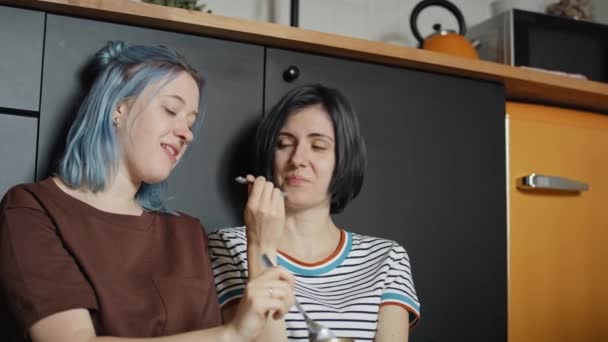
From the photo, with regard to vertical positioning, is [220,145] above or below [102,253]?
above

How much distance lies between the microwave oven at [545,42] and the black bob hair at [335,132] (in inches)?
31.5

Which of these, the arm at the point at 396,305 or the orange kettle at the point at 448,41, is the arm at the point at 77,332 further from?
the orange kettle at the point at 448,41

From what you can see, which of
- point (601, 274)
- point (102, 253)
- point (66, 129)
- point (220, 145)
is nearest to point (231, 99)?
point (220, 145)

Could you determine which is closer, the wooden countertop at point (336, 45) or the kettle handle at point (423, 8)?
the wooden countertop at point (336, 45)

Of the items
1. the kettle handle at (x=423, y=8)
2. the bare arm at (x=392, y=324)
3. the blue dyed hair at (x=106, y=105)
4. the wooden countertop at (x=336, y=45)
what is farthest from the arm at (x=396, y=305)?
the kettle handle at (x=423, y=8)

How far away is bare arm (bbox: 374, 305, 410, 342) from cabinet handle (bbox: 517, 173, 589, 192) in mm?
589

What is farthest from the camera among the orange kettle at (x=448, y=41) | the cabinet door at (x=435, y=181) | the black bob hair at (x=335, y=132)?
the orange kettle at (x=448, y=41)

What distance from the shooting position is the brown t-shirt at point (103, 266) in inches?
36.2

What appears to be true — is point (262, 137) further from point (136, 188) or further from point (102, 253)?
point (102, 253)

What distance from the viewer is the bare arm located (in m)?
1.20

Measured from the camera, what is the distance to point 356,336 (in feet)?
3.89

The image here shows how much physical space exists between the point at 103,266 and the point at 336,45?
2.18 ft

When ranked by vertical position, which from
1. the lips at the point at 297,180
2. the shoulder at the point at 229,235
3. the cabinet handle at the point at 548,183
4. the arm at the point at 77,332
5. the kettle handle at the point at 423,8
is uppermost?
the kettle handle at the point at 423,8

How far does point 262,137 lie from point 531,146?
2.56ft
